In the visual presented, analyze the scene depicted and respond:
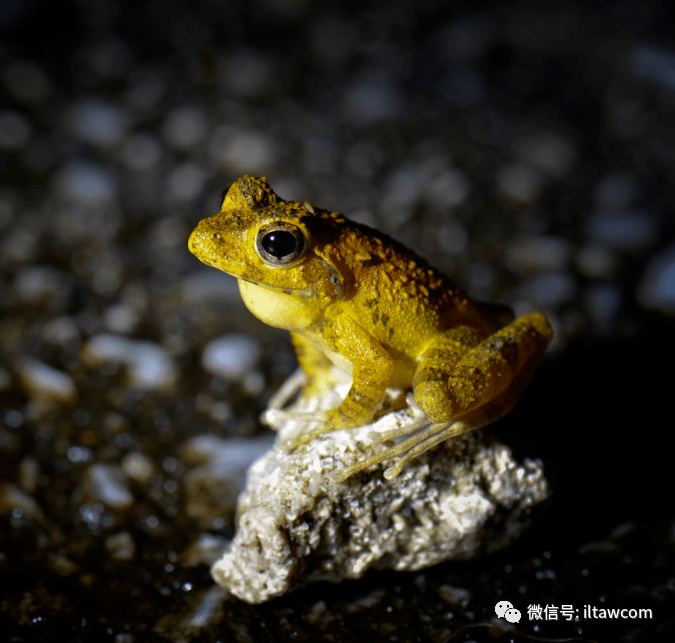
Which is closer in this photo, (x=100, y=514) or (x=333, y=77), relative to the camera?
(x=100, y=514)

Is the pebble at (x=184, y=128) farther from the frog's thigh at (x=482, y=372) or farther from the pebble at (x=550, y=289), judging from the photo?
the frog's thigh at (x=482, y=372)

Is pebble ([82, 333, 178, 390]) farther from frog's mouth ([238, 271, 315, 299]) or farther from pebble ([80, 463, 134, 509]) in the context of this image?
frog's mouth ([238, 271, 315, 299])

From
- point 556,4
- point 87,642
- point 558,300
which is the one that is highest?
point 556,4

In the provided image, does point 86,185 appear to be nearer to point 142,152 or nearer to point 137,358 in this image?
point 142,152

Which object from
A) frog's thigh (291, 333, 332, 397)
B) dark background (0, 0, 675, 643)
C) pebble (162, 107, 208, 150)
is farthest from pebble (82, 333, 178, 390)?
pebble (162, 107, 208, 150)

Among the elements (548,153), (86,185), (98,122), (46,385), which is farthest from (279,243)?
(98,122)

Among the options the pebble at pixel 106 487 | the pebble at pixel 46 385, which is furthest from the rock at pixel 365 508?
the pebble at pixel 46 385

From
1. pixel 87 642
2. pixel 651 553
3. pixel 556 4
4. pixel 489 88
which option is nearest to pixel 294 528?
pixel 87 642

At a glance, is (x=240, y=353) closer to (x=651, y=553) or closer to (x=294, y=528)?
(x=294, y=528)
